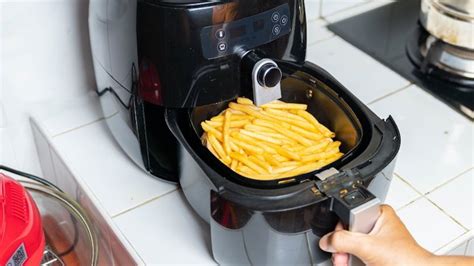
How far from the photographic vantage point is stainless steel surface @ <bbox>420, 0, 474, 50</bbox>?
3.40 ft

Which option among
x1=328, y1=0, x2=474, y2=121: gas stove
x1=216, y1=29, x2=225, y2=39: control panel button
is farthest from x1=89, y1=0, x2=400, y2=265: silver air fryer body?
x1=328, y1=0, x2=474, y2=121: gas stove

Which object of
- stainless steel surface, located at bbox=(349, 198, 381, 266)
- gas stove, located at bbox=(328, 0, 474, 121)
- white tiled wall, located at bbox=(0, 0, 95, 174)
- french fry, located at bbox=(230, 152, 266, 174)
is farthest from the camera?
gas stove, located at bbox=(328, 0, 474, 121)

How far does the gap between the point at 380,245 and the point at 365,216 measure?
4 cm

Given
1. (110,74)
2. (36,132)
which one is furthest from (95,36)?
(36,132)

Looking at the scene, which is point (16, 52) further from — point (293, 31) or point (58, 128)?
point (293, 31)

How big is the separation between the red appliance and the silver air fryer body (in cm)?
16

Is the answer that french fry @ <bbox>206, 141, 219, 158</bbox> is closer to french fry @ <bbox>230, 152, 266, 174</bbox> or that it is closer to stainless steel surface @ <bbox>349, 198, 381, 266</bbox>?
french fry @ <bbox>230, 152, 266, 174</bbox>

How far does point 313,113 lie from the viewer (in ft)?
2.81

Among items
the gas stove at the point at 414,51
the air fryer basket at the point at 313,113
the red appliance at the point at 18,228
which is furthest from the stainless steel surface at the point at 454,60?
the red appliance at the point at 18,228

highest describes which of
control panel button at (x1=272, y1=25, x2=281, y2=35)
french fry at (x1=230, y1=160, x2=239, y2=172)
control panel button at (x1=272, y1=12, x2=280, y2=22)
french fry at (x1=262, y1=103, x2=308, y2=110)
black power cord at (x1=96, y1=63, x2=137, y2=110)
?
control panel button at (x1=272, y1=12, x2=280, y2=22)

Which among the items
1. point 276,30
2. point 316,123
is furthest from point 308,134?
point 276,30

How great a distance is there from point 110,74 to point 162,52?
0.44 ft

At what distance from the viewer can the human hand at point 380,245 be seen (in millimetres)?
668

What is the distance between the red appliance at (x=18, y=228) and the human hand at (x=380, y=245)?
1.16 feet
